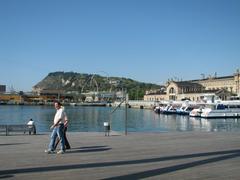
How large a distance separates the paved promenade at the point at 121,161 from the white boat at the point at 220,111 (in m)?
79.4

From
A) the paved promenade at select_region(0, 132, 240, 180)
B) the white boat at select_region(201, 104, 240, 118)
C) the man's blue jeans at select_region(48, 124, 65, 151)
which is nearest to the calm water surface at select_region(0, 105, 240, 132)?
the white boat at select_region(201, 104, 240, 118)

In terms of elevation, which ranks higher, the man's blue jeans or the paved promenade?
the man's blue jeans

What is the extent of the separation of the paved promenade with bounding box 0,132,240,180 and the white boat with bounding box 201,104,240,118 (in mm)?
79371

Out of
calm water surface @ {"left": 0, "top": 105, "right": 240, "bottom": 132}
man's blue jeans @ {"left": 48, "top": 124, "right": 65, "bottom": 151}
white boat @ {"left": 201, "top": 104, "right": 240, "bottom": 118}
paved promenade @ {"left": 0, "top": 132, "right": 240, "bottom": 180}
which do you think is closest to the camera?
paved promenade @ {"left": 0, "top": 132, "right": 240, "bottom": 180}

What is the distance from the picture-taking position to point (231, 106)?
354ft

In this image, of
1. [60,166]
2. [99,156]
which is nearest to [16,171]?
[60,166]

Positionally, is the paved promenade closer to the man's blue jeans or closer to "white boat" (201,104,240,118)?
the man's blue jeans

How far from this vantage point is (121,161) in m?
13.6

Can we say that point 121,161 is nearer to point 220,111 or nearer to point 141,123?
point 141,123

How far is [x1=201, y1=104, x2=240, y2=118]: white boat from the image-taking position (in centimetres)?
9681

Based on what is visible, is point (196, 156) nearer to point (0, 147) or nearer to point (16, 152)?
point (16, 152)

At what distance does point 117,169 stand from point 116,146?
6113 mm

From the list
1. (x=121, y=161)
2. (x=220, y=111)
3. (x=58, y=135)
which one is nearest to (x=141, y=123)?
(x=220, y=111)

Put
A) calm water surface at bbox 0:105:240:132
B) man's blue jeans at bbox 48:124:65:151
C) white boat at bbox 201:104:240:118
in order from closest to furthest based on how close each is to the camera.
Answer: man's blue jeans at bbox 48:124:65:151 < calm water surface at bbox 0:105:240:132 < white boat at bbox 201:104:240:118
